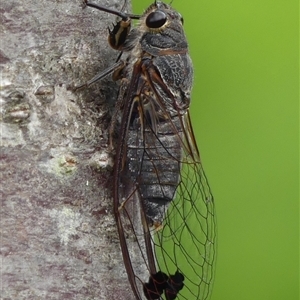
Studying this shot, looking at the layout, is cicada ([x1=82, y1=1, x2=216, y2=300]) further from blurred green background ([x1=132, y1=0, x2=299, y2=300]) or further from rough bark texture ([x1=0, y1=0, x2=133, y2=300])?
blurred green background ([x1=132, y1=0, x2=299, y2=300])

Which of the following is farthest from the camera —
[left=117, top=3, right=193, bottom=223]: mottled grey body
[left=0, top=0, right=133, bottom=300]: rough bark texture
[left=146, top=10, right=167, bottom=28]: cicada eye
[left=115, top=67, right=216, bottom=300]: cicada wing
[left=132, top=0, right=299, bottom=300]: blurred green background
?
[left=132, top=0, right=299, bottom=300]: blurred green background

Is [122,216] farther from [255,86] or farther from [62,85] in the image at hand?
[255,86]

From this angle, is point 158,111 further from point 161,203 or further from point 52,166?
point 52,166

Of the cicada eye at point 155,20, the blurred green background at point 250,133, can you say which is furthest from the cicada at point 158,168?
the blurred green background at point 250,133

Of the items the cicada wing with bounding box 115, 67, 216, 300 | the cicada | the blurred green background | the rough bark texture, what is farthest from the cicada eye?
the blurred green background

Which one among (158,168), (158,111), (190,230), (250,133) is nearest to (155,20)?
(158,111)

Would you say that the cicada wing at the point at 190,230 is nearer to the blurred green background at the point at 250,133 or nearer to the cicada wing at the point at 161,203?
the cicada wing at the point at 161,203
